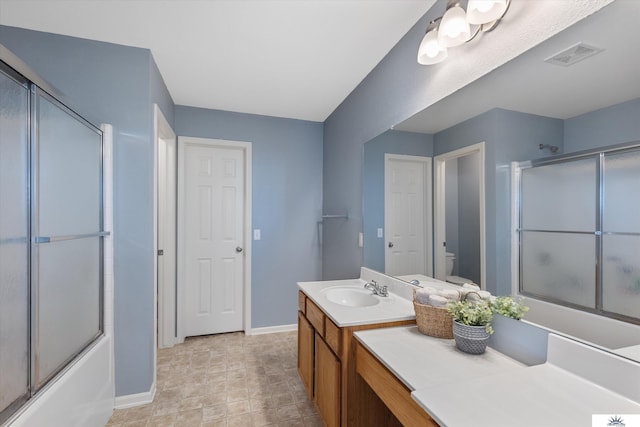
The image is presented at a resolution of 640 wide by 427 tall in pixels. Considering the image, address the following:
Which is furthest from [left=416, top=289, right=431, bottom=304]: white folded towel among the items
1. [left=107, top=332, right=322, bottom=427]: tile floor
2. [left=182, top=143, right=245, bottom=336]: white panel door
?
[left=182, top=143, right=245, bottom=336]: white panel door

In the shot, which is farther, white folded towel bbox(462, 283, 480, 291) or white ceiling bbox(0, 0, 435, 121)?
white ceiling bbox(0, 0, 435, 121)

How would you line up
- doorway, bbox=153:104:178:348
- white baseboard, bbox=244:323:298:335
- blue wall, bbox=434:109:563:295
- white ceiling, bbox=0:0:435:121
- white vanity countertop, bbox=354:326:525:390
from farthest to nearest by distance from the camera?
white baseboard, bbox=244:323:298:335
doorway, bbox=153:104:178:348
white ceiling, bbox=0:0:435:121
blue wall, bbox=434:109:563:295
white vanity countertop, bbox=354:326:525:390

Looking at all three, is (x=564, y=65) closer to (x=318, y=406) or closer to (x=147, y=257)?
(x=318, y=406)

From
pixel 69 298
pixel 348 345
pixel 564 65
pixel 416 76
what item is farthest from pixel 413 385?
pixel 69 298

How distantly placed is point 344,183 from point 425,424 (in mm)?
2092

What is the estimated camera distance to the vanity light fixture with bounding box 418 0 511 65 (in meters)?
1.09

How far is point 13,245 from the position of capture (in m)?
1.13

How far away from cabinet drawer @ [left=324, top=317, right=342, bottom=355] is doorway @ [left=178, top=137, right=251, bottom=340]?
173 cm

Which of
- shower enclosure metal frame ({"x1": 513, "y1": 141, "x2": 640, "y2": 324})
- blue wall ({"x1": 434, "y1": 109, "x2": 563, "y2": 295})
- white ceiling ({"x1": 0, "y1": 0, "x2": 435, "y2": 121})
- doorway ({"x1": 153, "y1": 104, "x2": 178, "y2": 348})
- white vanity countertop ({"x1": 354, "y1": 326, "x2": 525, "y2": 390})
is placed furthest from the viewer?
doorway ({"x1": 153, "y1": 104, "x2": 178, "y2": 348})

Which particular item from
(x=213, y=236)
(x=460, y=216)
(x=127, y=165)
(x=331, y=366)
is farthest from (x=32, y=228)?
(x=460, y=216)

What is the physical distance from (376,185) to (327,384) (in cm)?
133

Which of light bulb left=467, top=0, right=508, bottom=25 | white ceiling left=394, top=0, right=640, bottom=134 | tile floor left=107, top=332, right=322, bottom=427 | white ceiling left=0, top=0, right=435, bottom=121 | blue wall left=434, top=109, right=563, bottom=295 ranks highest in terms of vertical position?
white ceiling left=0, top=0, right=435, bottom=121

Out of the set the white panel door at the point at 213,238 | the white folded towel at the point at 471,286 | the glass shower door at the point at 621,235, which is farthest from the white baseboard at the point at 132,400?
the glass shower door at the point at 621,235

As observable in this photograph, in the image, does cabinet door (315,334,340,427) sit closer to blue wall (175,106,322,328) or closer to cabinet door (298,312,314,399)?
cabinet door (298,312,314,399)
